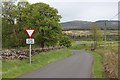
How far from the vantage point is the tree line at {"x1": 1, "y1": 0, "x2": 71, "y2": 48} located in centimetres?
5962

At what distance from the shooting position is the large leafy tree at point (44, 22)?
5944 cm

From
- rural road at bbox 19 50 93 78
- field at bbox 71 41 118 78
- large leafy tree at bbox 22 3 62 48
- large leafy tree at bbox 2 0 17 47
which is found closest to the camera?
field at bbox 71 41 118 78

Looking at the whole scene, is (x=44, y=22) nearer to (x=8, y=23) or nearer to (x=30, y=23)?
(x=30, y=23)

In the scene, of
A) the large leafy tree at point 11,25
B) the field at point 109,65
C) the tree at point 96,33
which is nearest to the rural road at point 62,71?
the field at point 109,65

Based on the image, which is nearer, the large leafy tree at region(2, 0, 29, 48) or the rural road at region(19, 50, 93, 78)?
the rural road at region(19, 50, 93, 78)

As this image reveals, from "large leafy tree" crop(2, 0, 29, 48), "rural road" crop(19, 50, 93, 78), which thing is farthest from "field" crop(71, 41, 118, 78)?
"large leafy tree" crop(2, 0, 29, 48)

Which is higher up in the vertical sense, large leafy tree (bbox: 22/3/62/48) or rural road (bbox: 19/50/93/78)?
large leafy tree (bbox: 22/3/62/48)

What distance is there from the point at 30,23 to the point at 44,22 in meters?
2.45

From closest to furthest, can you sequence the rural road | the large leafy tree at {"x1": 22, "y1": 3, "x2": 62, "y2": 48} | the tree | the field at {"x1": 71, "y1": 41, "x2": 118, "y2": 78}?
the field at {"x1": 71, "y1": 41, "x2": 118, "y2": 78}, the rural road, the large leafy tree at {"x1": 22, "y1": 3, "x2": 62, "y2": 48}, the tree

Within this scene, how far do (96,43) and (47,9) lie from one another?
38465 mm

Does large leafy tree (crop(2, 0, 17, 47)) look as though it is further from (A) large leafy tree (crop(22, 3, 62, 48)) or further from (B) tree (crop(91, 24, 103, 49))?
(B) tree (crop(91, 24, 103, 49))

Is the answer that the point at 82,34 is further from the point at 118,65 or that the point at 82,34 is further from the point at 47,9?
the point at 118,65

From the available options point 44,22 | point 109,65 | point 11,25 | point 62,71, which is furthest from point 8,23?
point 109,65

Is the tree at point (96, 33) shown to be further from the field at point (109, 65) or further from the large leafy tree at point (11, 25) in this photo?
the field at point (109, 65)
